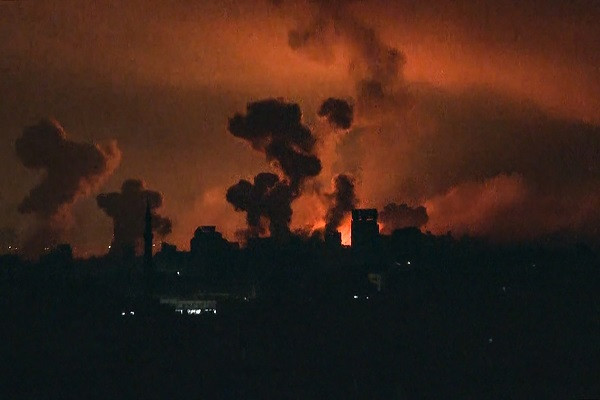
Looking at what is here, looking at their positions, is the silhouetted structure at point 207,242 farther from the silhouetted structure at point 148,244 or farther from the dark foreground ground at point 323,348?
the dark foreground ground at point 323,348

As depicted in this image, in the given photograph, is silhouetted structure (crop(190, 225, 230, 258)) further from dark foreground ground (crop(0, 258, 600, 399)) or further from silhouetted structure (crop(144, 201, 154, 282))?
dark foreground ground (crop(0, 258, 600, 399))

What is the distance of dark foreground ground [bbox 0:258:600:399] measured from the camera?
4700cm

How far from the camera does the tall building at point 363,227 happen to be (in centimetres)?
9619

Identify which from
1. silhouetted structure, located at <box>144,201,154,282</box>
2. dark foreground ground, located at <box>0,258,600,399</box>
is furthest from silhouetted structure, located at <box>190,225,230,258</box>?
dark foreground ground, located at <box>0,258,600,399</box>

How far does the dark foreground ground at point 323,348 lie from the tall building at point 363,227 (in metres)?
22.2

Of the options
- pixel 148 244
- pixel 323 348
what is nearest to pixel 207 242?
pixel 148 244

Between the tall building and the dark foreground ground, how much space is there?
22.2 metres

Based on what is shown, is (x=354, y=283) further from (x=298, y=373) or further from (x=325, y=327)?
(x=298, y=373)

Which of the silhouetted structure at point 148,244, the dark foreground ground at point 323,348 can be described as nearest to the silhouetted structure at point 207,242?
the silhouetted structure at point 148,244

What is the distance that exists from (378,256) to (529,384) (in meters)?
52.3

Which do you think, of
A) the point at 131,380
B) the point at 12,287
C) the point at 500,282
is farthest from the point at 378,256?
the point at 131,380

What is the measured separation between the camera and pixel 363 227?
96188mm

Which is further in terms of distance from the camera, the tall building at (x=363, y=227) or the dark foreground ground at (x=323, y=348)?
the tall building at (x=363, y=227)

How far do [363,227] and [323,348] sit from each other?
139ft
